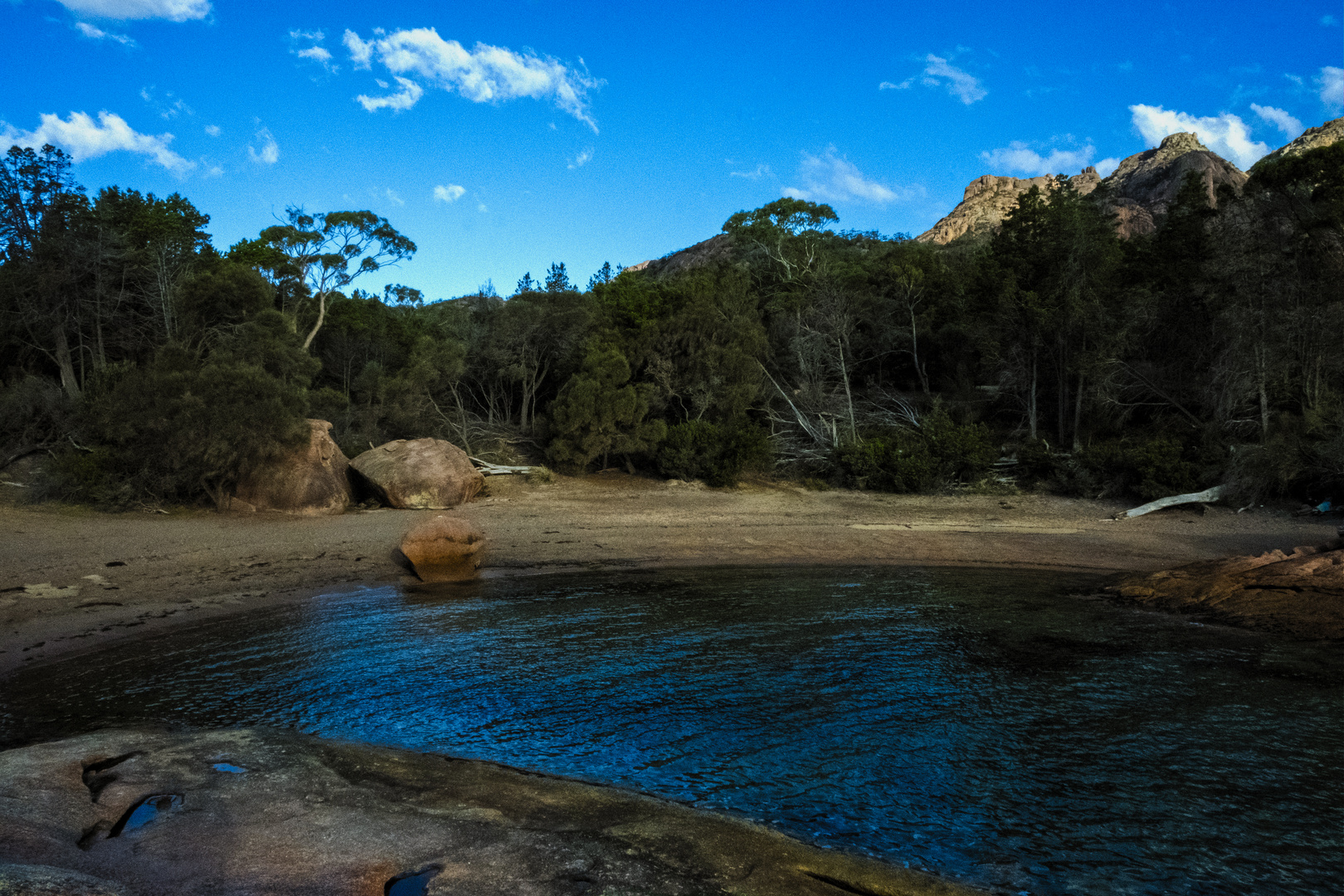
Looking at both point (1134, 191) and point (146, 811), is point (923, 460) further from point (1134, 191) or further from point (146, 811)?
point (1134, 191)

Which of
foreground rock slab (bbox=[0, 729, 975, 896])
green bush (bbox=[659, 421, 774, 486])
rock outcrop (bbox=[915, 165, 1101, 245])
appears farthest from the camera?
rock outcrop (bbox=[915, 165, 1101, 245])

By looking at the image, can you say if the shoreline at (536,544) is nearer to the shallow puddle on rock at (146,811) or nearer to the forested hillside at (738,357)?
the forested hillside at (738,357)

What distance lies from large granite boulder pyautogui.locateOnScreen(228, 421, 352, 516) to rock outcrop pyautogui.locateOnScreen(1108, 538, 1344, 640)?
50.1 feet

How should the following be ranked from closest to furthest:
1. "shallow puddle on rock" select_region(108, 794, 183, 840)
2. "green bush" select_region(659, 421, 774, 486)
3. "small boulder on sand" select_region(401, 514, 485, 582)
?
"shallow puddle on rock" select_region(108, 794, 183, 840)
"small boulder on sand" select_region(401, 514, 485, 582)
"green bush" select_region(659, 421, 774, 486)

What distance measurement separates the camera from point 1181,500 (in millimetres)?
16516

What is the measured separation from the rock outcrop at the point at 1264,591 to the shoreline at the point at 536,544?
1714mm

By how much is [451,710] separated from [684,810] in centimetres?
282

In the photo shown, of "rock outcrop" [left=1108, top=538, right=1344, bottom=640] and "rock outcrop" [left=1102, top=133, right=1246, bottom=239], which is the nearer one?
"rock outcrop" [left=1108, top=538, right=1344, bottom=640]

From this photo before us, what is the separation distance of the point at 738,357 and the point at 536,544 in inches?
425

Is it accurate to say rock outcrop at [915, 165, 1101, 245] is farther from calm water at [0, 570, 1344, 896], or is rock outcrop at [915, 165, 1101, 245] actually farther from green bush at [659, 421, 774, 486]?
calm water at [0, 570, 1344, 896]

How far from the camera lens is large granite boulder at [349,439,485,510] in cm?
1791

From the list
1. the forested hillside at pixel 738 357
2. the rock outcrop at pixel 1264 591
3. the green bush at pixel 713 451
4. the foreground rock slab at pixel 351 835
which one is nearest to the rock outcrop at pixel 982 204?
the forested hillside at pixel 738 357

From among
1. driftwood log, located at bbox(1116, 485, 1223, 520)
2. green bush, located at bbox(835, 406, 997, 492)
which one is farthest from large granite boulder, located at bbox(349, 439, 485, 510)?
driftwood log, located at bbox(1116, 485, 1223, 520)

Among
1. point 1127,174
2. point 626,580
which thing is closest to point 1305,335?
point 626,580
